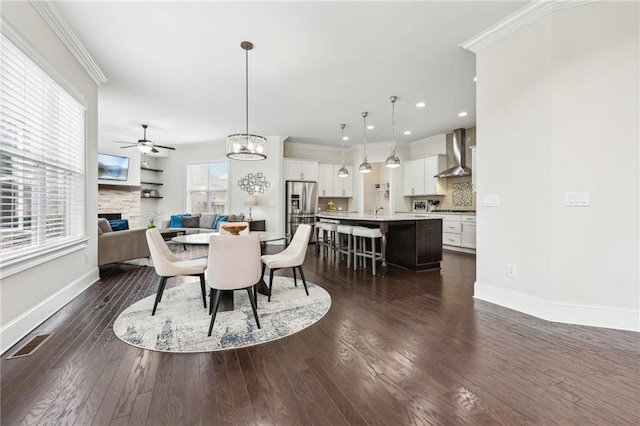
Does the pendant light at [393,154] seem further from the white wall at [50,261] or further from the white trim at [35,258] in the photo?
the white trim at [35,258]

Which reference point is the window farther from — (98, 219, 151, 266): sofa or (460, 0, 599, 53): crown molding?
(460, 0, 599, 53): crown molding

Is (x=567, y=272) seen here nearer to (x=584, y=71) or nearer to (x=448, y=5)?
(x=584, y=71)

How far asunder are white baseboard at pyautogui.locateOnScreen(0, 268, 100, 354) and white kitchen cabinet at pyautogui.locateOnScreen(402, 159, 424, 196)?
699 centimetres

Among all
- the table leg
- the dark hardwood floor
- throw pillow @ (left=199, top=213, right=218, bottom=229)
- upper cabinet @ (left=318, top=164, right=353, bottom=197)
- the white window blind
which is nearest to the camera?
the dark hardwood floor

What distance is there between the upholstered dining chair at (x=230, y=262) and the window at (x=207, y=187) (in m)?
6.10

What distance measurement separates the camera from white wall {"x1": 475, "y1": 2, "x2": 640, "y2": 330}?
2.30m

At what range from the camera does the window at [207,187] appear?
26.6 ft

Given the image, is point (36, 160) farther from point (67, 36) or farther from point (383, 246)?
point (383, 246)

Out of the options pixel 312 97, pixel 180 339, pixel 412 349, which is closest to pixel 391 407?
pixel 412 349

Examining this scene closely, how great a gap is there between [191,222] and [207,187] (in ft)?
3.97

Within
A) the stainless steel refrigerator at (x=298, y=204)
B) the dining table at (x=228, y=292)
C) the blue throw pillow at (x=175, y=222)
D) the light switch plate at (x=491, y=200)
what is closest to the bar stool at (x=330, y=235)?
the stainless steel refrigerator at (x=298, y=204)

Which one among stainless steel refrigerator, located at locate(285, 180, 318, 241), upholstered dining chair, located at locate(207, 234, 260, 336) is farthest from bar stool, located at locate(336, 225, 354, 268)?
upholstered dining chair, located at locate(207, 234, 260, 336)

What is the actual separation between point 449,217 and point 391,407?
5.69 meters

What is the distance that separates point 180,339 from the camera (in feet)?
7.02
